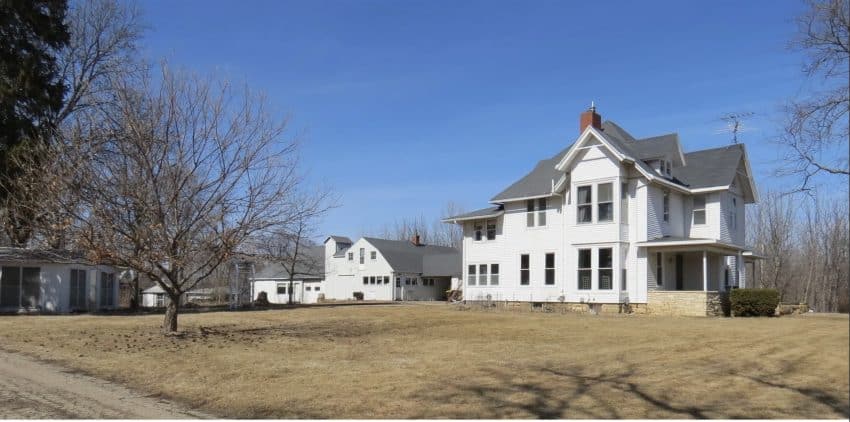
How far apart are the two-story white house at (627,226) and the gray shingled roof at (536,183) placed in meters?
0.08

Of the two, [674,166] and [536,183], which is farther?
[536,183]

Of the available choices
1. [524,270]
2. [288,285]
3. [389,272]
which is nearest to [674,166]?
[524,270]

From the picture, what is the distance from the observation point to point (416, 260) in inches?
2445

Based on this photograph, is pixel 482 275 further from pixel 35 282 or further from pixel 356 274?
pixel 356 274

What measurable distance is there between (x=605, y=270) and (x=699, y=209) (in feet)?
18.9

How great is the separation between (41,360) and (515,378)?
369 inches

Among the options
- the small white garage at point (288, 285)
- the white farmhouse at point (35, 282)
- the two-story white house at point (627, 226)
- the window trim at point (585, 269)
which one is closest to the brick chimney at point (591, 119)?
the two-story white house at point (627, 226)

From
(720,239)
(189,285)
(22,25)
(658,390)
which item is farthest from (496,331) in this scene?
(22,25)

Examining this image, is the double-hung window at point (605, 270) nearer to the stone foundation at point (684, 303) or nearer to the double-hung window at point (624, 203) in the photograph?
the double-hung window at point (624, 203)

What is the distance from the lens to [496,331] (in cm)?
1891

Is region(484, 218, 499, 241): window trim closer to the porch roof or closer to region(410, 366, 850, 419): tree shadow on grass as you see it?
the porch roof

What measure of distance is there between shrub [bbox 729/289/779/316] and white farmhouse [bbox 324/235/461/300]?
30.6 metres

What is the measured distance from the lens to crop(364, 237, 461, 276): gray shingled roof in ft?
188

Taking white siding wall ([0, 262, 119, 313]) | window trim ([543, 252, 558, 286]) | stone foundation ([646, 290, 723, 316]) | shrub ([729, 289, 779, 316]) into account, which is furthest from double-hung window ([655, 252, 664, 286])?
white siding wall ([0, 262, 119, 313])
